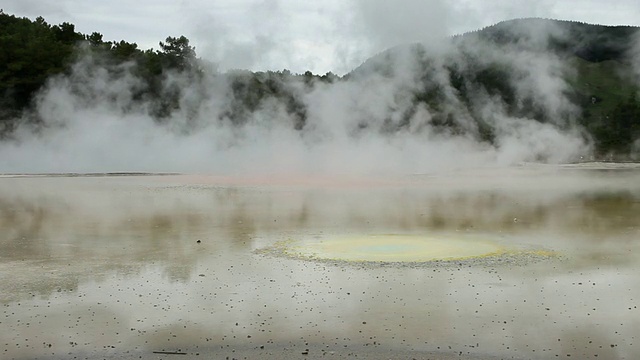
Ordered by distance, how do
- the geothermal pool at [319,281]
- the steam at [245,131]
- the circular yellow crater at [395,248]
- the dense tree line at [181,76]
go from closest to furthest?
the geothermal pool at [319,281] → the circular yellow crater at [395,248] → the steam at [245,131] → the dense tree line at [181,76]

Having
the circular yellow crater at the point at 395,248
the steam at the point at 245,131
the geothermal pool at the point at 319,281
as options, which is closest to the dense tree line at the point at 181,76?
the steam at the point at 245,131

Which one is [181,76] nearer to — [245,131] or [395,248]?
[245,131]

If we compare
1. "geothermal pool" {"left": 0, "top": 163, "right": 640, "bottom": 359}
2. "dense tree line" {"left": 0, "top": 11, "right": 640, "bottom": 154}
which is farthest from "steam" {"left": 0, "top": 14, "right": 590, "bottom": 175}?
"geothermal pool" {"left": 0, "top": 163, "right": 640, "bottom": 359}

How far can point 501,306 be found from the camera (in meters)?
8.18

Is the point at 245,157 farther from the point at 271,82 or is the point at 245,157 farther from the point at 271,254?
the point at 271,254

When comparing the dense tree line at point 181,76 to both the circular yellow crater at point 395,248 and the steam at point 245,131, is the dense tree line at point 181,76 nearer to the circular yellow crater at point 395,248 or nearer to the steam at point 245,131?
the steam at point 245,131

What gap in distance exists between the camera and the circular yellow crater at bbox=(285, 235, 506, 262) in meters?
11.1

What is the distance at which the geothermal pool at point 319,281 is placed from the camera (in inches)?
276

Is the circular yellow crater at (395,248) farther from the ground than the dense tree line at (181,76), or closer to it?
closer to it

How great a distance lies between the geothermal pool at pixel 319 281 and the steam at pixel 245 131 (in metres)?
16.9

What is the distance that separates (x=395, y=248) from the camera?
1188 cm

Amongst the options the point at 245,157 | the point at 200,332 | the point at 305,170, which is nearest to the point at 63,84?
the point at 245,157

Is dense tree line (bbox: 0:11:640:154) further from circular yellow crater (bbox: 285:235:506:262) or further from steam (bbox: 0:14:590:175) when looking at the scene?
circular yellow crater (bbox: 285:235:506:262)

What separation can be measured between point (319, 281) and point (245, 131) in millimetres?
32542
